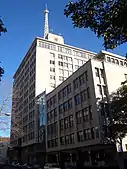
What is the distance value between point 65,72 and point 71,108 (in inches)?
1291

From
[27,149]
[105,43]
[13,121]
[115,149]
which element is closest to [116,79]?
[115,149]

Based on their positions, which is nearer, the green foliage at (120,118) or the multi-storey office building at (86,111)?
the green foliage at (120,118)

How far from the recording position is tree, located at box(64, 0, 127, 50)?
9.54 metres

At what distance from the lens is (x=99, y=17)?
1009 centimetres

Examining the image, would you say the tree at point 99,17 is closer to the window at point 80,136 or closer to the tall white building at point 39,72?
the window at point 80,136

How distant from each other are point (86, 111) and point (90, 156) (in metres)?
8.44

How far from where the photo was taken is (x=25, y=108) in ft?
254

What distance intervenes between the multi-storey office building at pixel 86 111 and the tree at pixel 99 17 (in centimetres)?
2357

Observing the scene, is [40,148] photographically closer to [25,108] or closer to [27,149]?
[27,149]

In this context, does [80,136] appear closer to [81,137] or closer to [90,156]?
[81,137]

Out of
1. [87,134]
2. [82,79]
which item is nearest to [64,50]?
[82,79]

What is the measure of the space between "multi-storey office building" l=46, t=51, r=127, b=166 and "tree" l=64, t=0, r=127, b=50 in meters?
23.6

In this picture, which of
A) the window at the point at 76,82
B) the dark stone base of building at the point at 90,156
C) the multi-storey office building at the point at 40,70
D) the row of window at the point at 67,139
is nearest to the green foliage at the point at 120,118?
the dark stone base of building at the point at 90,156

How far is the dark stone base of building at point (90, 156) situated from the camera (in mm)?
35469
